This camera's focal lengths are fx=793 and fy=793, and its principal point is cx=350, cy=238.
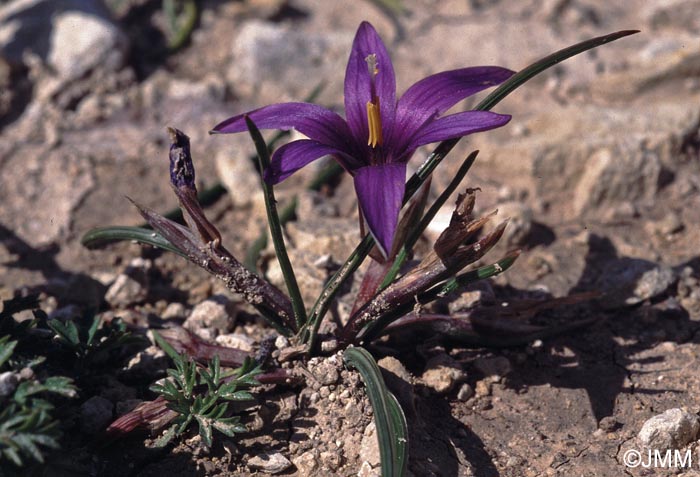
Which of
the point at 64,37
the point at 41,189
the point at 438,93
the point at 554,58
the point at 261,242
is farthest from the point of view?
the point at 64,37

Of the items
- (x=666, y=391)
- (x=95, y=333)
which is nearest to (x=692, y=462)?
(x=666, y=391)

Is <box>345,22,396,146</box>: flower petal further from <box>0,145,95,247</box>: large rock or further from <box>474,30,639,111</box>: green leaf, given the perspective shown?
<box>0,145,95,247</box>: large rock

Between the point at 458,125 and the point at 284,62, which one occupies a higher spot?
the point at 284,62

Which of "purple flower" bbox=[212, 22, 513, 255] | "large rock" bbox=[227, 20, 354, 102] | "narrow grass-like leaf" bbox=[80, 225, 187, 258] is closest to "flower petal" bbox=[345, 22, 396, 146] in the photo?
"purple flower" bbox=[212, 22, 513, 255]

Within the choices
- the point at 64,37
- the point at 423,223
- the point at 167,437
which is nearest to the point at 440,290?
the point at 423,223

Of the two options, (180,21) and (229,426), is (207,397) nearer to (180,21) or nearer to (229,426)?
(229,426)

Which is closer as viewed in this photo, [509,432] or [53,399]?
[53,399]

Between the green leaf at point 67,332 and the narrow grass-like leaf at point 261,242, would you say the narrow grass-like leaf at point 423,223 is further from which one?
the green leaf at point 67,332

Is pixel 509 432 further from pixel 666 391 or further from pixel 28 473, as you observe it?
pixel 28 473
